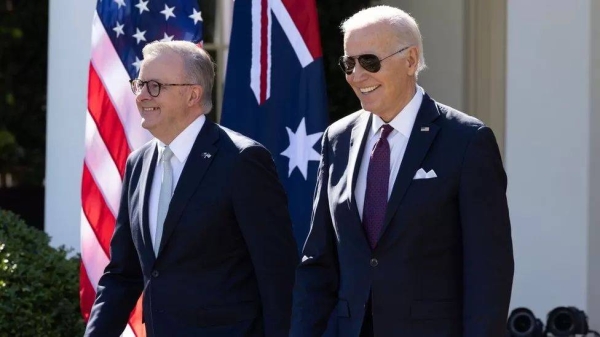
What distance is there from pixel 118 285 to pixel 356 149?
132 centimetres

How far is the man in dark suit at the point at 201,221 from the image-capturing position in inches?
183

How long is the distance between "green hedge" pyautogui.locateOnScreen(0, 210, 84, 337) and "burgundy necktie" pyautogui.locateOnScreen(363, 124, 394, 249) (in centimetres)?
361

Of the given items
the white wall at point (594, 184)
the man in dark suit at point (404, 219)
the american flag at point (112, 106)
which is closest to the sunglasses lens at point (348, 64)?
the man in dark suit at point (404, 219)

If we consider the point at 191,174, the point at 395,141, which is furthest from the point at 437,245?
the point at 191,174

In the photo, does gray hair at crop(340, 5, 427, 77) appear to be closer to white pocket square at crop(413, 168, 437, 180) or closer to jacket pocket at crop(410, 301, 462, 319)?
white pocket square at crop(413, 168, 437, 180)

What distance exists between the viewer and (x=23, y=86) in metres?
11.5

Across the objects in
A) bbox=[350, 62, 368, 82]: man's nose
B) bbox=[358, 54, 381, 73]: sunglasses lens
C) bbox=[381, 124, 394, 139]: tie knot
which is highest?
bbox=[358, 54, 381, 73]: sunglasses lens

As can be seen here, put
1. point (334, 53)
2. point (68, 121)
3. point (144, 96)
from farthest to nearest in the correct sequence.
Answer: point (334, 53), point (68, 121), point (144, 96)

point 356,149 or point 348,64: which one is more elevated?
point 348,64

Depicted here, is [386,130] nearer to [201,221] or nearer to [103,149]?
[201,221]

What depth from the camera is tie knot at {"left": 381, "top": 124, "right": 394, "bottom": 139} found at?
13.6ft

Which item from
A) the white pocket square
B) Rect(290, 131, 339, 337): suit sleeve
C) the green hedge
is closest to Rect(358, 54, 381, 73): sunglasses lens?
the white pocket square

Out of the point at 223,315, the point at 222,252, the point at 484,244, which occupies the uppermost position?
the point at 484,244

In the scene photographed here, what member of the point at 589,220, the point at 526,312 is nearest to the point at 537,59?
the point at 589,220
